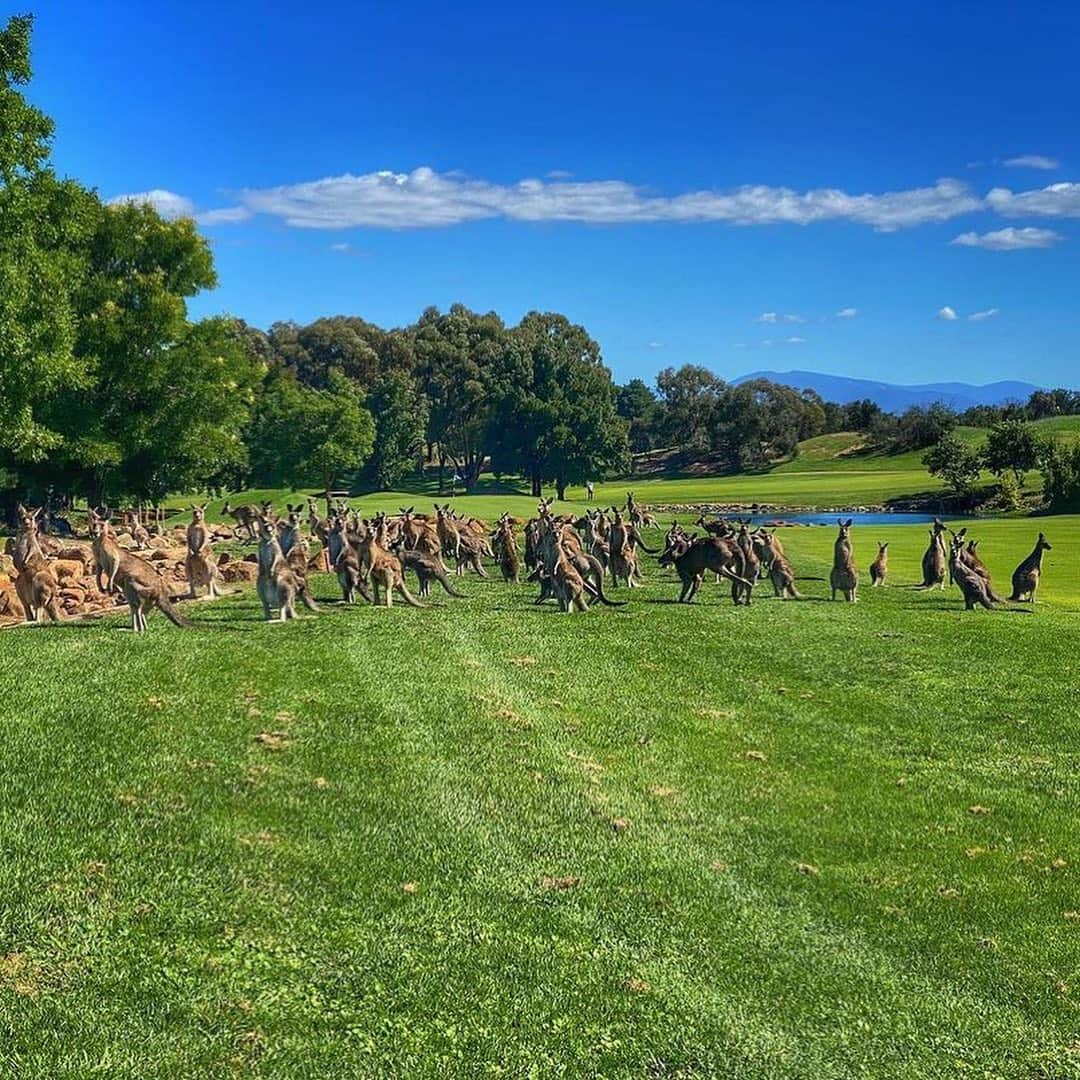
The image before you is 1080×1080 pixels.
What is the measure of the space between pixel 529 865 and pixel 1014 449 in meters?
79.1

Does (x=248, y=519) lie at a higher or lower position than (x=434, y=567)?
higher

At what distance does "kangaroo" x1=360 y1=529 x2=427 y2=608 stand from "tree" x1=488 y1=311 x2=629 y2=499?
69124 mm

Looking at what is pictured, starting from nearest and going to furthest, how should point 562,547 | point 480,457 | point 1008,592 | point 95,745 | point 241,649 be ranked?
point 95,745 → point 241,649 → point 562,547 → point 1008,592 → point 480,457

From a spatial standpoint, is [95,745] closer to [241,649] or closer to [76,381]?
[241,649]

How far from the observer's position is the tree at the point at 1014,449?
7906 centimetres

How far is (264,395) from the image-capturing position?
81.5 meters

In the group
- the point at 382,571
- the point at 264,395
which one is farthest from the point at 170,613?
the point at 264,395

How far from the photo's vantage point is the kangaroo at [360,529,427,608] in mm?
21281

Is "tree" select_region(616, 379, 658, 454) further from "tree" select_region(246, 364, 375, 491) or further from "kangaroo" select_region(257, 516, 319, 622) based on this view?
"kangaroo" select_region(257, 516, 319, 622)

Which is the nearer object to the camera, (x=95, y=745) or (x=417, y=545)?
(x=95, y=745)

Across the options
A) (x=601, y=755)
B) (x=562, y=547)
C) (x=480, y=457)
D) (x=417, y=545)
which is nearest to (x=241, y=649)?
(x=601, y=755)

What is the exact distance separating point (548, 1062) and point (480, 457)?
99.1 m

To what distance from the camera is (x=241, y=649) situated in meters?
15.9

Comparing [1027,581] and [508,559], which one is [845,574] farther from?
[508,559]
